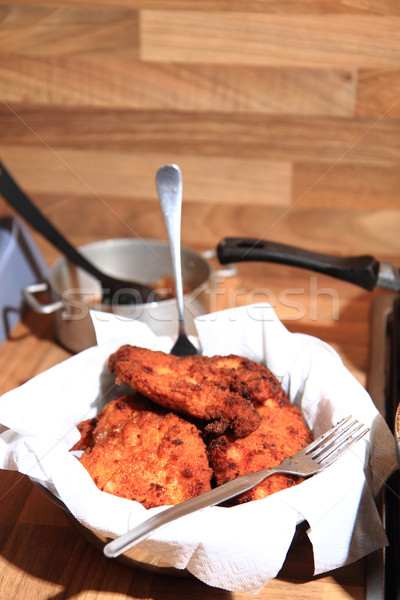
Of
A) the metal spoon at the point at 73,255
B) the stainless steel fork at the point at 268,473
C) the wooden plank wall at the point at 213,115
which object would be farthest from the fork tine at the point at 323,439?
the wooden plank wall at the point at 213,115

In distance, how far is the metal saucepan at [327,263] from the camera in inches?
33.8

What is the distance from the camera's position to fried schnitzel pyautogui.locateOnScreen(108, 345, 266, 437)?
2.16 feet

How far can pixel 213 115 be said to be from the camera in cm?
112

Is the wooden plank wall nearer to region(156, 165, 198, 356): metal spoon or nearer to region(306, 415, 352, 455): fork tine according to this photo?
region(156, 165, 198, 356): metal spoon

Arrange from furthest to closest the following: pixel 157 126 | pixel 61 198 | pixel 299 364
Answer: pixel 61 198, pixel 157 126, pixel 299 364

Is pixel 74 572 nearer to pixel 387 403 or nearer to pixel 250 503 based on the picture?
pixel 250 503

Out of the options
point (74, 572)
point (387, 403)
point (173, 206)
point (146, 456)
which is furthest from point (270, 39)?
point (74, 572)

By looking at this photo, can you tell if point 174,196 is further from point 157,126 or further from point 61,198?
point 61,198

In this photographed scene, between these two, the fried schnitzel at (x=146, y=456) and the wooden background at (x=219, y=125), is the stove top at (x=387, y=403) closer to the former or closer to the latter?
the wooden background at (x=219, y=125)

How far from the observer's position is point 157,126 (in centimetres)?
115

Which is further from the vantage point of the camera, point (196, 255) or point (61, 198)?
point (61, 198)

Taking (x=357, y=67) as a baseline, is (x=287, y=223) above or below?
below

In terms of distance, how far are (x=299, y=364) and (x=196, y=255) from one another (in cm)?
35

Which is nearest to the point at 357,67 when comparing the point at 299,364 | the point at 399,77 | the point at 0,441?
the point at 399,77
